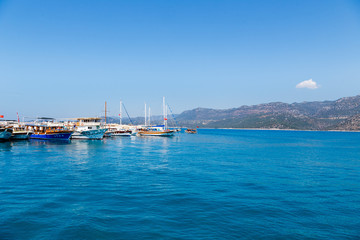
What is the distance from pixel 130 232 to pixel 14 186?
551 inches

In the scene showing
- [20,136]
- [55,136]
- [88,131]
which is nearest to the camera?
[20,136]

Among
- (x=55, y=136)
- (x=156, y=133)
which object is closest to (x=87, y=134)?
(x=55, y=136)

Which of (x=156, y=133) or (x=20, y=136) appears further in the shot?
(x=156, y=133)

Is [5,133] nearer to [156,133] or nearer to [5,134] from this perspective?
[5,134]

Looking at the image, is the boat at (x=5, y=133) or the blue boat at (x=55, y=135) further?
the blue boat at (x=55, y=135)

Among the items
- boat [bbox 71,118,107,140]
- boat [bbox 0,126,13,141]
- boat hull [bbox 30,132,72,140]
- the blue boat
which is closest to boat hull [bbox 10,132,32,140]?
the blue boat

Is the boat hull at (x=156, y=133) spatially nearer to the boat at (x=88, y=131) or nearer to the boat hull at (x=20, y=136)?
the boat at (x=88, y=131)

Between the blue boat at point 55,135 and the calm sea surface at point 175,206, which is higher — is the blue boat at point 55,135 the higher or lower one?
the higher one

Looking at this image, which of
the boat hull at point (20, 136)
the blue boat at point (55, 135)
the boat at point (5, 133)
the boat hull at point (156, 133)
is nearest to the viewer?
the boat at point (5, 133)

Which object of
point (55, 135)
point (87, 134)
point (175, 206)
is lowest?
point (175, 206)

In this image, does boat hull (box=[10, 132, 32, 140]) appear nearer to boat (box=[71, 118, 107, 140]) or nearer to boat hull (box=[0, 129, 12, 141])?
boat hull (box=[0, 129, 12, 141])

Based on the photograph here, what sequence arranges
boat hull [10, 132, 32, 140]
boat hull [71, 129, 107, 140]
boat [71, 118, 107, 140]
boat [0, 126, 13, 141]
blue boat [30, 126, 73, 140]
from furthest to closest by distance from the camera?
boat [71, 118, 107, 140] → boat hull [71, 129, 107, 140] → blue boat [30, 126, 73, 140] → boat hull [10, 132, 32, 140] → boat [0, 126, 13, 141]

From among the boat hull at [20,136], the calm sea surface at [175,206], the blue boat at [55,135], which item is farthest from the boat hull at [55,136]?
the calm sea surface at [175,206]

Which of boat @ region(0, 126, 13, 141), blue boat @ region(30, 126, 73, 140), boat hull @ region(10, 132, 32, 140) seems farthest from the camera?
blue boat @ region(30, 126, 73, 140)
